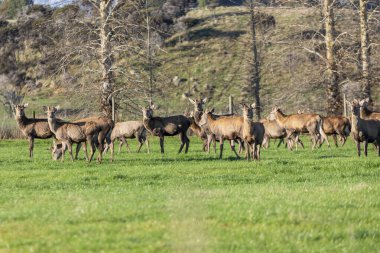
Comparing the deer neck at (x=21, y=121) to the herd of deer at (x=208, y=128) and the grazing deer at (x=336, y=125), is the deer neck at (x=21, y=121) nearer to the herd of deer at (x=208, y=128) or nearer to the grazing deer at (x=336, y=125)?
the herd of deer at (x=208, y=128)

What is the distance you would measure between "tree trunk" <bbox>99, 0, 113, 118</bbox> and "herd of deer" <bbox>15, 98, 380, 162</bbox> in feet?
15.1

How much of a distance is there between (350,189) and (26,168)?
34.8 feet

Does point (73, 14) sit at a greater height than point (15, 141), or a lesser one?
greater

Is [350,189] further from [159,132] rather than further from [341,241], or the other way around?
[159,132]

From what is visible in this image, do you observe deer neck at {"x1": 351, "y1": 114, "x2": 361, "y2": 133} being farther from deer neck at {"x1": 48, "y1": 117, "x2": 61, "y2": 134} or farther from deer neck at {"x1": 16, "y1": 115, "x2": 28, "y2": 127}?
deer neck at {"x1": 16, "y1": 115, "x2": 28, "y2": 127}

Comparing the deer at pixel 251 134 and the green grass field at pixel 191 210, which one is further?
the deer at pixel 251 134

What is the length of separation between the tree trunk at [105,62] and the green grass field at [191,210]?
59.4ft

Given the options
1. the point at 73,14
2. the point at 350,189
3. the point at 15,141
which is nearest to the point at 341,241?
the point at 350,189

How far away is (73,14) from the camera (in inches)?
1858

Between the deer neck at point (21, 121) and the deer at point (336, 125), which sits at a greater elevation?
the deer neck at point (21, 121)

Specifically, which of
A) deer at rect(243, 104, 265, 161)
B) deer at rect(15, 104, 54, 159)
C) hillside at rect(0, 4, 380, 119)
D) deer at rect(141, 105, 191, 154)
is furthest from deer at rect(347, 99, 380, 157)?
hillside at rect(0, 4, 380, 119)

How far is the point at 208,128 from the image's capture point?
97.9ft

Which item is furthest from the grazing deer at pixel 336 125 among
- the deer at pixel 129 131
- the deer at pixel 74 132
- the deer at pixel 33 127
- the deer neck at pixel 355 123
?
the deer at pixel 74 132

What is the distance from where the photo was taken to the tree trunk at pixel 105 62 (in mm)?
37812
